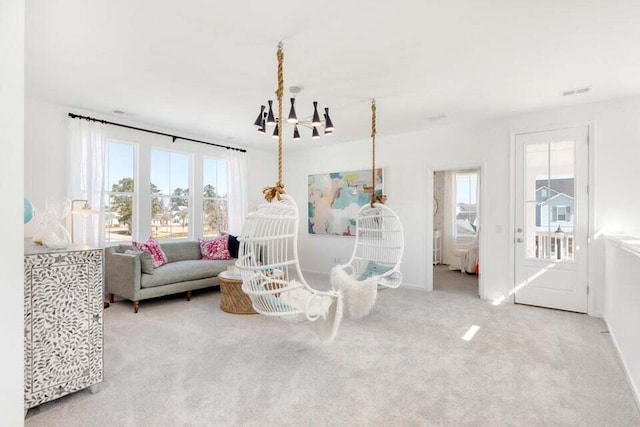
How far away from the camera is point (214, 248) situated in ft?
17.1

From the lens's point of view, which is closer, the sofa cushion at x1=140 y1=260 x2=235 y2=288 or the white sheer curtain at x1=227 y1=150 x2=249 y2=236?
the sofa cushion at x1=140 y1=260 x2=235 y2=288

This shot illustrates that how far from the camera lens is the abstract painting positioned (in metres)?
5.83

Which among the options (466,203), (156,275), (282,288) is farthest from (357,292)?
(466,203)

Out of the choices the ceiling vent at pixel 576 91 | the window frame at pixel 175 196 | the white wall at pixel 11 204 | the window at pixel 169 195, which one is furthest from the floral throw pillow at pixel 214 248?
the ceiling vent at pixel 576 91

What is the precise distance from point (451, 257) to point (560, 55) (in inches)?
209

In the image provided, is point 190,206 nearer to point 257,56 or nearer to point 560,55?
point 257,56

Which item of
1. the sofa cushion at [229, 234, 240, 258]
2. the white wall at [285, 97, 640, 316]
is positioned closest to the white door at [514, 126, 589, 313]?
the white wall at [285, 97, 640, 316]

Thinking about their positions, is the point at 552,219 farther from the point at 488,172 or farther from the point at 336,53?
the point at 336,53

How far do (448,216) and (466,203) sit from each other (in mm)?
506

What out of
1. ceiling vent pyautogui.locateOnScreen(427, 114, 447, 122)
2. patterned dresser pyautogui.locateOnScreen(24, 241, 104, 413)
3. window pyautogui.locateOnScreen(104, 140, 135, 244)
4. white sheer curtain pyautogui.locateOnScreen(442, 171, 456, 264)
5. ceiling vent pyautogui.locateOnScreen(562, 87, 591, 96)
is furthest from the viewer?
white sheer curtain pyautogui.locateOnScreen(442, 171, 456, 264)

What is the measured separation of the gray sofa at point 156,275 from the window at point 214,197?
39.0 inches

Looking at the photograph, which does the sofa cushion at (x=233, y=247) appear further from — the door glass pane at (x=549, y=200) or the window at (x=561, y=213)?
the window at (x=561, y=213)

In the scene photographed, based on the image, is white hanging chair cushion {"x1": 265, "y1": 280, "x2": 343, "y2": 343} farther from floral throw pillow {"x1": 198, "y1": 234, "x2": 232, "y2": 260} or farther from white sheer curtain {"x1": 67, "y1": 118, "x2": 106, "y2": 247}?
white sheer curtain {"x1": 67, "y1": 118, "x2": 106, "y2": 247}

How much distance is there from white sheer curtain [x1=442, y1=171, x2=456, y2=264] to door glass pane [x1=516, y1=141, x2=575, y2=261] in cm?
335
